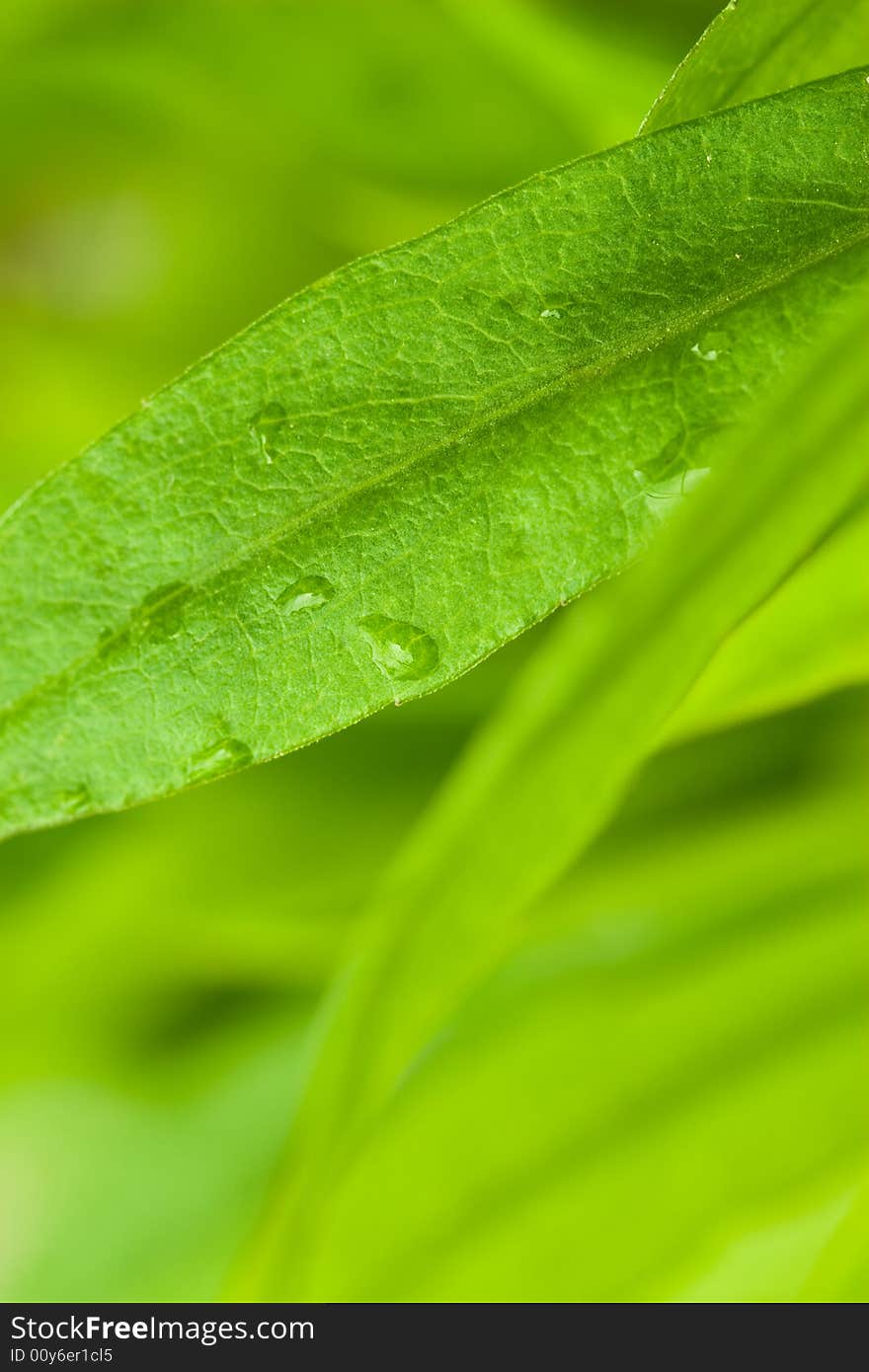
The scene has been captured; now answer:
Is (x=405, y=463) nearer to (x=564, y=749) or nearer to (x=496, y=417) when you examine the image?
(x=496, y=417)

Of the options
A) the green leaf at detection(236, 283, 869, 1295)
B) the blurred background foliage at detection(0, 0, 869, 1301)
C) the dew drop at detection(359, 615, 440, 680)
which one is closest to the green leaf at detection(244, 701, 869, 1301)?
the blurred background foliage at detection(0, 0, 869, 1301)

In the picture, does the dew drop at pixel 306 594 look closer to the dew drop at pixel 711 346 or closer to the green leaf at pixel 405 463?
the green leaf at pixel 405 463

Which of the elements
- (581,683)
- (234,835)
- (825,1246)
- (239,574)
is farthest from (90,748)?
(234,835)

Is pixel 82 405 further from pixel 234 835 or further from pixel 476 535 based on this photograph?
pixel 476 535

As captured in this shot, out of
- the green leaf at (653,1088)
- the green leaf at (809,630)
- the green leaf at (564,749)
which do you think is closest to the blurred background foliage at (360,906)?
the green leaf at (653,1088)

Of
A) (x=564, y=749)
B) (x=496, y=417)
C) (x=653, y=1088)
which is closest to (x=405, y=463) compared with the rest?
(x=496, y=417)

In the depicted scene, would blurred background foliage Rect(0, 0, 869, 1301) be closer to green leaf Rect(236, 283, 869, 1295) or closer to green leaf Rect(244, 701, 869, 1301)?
green leaf Rect(244, 701, 869, 1301)
